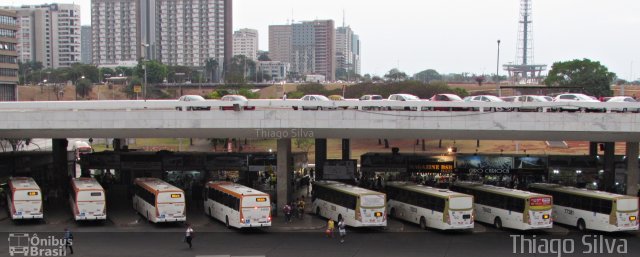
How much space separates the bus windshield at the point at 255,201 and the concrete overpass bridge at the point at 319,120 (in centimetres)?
342

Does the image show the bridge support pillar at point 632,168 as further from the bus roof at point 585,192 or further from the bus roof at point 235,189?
the bus roof at point 235,189

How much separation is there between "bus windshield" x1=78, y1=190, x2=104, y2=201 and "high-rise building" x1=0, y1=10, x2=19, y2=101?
254ft

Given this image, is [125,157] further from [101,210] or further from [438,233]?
[438,233]

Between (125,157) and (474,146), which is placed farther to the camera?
(474,146)

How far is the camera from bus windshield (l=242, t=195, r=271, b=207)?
32281mm

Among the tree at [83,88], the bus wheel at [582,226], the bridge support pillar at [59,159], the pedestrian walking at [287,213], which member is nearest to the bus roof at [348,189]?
the pedestrian walking at [287,213]

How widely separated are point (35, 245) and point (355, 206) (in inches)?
556

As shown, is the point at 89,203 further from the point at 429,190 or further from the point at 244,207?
the point at 429,190

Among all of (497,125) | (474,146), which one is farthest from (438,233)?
(474,146)

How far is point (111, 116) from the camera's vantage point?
33.6 meters

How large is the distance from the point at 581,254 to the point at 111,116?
21594 millimetres

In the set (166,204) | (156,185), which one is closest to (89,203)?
(156,185)

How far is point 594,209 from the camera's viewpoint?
32688mm

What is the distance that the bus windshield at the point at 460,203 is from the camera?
31969 millimetres
